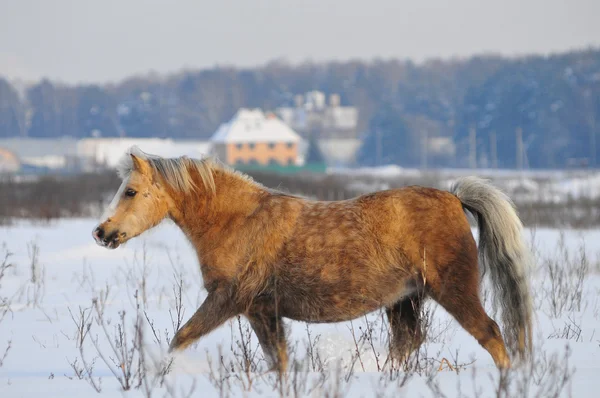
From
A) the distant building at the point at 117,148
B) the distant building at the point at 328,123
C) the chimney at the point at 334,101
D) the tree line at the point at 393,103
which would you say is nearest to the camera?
the distant building at the point at 117,148

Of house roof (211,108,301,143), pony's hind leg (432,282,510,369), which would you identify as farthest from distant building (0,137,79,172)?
pony's hind leg (432,282,510,369)

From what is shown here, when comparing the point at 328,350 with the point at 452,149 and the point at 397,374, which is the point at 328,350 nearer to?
the point at 397,374

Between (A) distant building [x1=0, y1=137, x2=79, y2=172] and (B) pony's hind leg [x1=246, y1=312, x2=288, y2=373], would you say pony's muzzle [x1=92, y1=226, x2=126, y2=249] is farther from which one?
(A) distant building [x1=0, y1=137, x2=79, y2=172]

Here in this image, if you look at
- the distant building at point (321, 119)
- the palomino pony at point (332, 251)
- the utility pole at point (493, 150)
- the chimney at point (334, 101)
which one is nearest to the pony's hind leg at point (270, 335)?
the palomino pony at point (332, 251)

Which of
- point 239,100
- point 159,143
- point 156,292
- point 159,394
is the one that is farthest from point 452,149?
point 159,394

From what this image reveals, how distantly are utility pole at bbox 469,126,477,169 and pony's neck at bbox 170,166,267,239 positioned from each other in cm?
7413

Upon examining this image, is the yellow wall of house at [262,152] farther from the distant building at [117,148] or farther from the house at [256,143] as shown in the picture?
the distant building at [117,148]

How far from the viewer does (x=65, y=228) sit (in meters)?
19.6

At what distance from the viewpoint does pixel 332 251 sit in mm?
5797

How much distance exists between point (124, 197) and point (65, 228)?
14106mm

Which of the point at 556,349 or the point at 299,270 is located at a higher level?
the point at 299,270

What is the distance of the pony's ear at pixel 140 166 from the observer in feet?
19.9

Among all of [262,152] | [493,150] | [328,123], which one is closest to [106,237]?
[493,150]

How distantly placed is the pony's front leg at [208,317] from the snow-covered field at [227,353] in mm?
174
